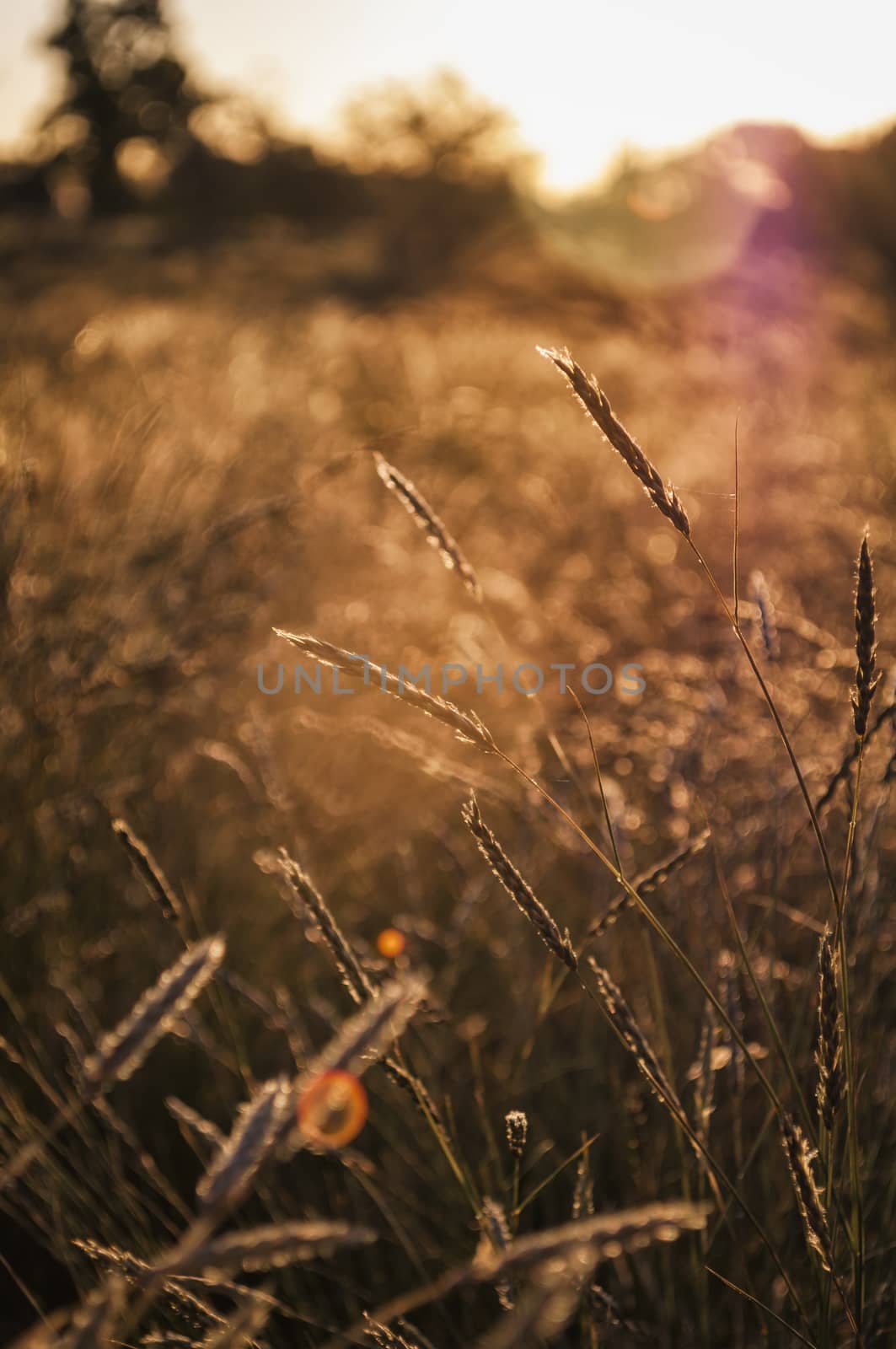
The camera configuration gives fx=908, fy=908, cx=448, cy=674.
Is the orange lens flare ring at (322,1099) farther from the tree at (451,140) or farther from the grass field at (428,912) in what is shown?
the tree at (451,140)

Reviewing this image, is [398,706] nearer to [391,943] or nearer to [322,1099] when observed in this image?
[391,943]

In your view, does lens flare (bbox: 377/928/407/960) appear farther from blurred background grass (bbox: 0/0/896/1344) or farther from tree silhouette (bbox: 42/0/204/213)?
tree silhouette (bbox: 42/0/204/213)

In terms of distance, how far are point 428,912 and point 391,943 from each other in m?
0.21

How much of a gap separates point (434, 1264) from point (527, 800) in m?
0.63

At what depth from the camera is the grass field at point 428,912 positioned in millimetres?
775

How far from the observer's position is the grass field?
30.5 inches

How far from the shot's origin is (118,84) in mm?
39250

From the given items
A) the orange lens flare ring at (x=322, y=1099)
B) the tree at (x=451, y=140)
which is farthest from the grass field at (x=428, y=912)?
the tree at (x=451, y=140)

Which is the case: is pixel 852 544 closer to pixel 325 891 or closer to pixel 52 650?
pixel 325 891

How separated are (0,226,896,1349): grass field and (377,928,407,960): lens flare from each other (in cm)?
6

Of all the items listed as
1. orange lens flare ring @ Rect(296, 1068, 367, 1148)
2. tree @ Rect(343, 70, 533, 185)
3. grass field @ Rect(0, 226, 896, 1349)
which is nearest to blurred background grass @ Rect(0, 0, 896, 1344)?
grass field @ Rect(0, 226, 896, 1349)

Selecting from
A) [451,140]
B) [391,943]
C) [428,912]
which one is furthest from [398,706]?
[451,140]

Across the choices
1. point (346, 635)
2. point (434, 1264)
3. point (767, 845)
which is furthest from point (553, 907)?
point (346, 635)

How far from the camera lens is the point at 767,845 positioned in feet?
4.42
